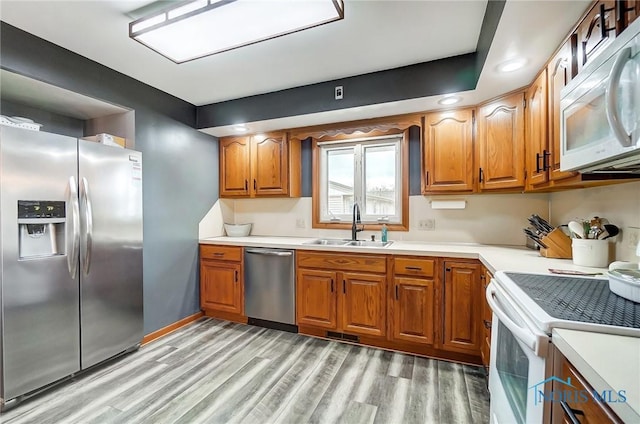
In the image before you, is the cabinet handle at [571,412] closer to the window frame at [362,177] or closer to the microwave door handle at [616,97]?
the microwave door handle at [616,97]

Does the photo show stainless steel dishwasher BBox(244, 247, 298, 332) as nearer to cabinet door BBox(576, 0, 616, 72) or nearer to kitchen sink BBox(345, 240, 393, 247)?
kitchen sink BBox(345, 240, 393, 247)

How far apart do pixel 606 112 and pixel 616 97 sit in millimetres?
45

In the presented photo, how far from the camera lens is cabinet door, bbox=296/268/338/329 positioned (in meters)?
2.64

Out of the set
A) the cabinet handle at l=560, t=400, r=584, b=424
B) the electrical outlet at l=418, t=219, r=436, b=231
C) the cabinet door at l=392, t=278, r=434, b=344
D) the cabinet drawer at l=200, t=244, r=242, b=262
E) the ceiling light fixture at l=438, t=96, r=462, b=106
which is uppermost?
the ceiling light fixture at l=438, t=96, r=462, b=106

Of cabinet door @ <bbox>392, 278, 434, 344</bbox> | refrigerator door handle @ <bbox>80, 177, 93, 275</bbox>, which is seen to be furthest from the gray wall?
cabinet door @ <bbox>392, 278, 434, 344</bbox>

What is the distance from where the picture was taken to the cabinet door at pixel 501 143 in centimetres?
217

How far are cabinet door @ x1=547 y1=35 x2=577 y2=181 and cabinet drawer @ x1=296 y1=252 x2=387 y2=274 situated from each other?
1.33 meters

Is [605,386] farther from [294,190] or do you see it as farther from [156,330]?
[156,330]

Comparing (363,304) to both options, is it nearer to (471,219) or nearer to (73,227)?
(471,219)

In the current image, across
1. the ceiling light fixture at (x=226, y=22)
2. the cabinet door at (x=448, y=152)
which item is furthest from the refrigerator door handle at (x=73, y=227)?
the cabinet door at (x=448, y=152)

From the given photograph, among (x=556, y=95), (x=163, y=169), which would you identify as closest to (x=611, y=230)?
(x=556, y=95)

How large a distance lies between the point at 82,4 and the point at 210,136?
1.84 metres

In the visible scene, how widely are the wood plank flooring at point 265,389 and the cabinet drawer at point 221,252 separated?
867 millimetres

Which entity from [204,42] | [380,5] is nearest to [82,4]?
[204,42]
